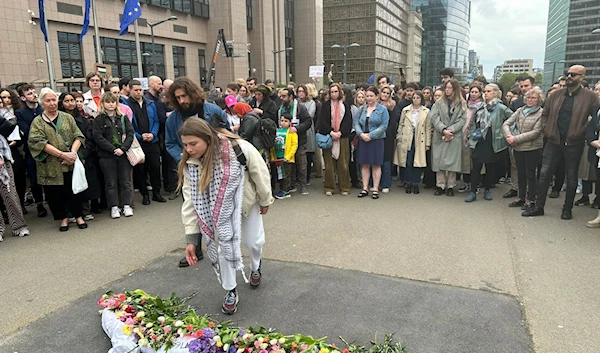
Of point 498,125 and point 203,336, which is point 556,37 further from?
point 203,336

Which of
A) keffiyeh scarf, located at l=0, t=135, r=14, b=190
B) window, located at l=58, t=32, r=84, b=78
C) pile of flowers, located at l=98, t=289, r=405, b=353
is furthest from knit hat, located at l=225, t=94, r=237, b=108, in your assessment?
window, located at l=58, t=32, r=84, b=78

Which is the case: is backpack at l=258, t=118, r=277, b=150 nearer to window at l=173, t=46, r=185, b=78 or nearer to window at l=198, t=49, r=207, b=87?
window at l=173, t=46, r=185, b=78

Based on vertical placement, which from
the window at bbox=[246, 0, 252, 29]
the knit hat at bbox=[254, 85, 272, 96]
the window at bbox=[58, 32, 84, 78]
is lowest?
the knit hat at bbox=[254, 85, 272, 96]

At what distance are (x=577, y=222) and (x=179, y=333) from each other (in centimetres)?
567

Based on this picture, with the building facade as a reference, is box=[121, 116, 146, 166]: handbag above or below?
below

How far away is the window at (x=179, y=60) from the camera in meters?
40.4

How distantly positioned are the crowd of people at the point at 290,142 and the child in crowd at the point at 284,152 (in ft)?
0.07

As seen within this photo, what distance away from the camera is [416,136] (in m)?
7.75

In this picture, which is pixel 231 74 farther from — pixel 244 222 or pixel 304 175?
pixel 244 222

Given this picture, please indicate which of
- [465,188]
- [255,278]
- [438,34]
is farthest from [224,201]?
[438,34]

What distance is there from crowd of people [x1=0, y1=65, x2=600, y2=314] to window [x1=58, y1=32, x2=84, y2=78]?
1066 inches

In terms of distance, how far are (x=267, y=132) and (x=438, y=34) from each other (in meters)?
146

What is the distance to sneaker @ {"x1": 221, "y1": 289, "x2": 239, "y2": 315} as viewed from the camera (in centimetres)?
345

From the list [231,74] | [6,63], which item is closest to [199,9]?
[231,74]
